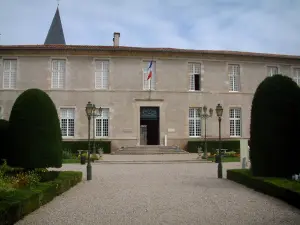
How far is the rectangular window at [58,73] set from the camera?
23484 mm

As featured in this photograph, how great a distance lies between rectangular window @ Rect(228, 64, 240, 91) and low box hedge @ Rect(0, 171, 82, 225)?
63.2ft

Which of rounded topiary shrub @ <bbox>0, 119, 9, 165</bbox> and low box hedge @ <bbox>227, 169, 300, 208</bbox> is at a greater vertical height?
rounded topiary shrub @ <bbox>0, 119, 9, 165</bbox>

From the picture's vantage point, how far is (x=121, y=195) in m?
7.61

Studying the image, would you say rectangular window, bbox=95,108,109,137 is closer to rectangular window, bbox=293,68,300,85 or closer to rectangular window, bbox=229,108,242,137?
rectangular window, bbox=229,108,242,137

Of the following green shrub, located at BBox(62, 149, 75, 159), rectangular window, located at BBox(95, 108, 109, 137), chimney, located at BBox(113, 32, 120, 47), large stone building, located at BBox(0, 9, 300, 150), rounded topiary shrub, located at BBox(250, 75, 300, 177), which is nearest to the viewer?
rounded topiary shrub, located at BBox(250, 75, 300, 177)

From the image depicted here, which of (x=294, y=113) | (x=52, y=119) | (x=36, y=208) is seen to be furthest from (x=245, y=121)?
(x=36, y=208)

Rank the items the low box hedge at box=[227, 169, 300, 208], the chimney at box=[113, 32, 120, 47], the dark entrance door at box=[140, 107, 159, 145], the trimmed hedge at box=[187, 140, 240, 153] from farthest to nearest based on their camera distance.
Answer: the chimney at box=[113, 32, 120, 47], the dark entrance door at box=[140, 107, 159, 145], the trimmed hedge at box=[187, 140, 240, 153], the low box hedge at box=[227, 169, 300, 208]

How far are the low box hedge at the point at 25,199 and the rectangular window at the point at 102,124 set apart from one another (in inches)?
604

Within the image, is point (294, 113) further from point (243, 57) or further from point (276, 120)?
point (243, 57)

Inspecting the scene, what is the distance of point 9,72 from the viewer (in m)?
23.3

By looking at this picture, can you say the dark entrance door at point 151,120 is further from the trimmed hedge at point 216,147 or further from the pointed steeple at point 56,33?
the pointed steeple at point 56,33

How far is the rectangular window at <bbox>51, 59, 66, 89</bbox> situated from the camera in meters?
23.5

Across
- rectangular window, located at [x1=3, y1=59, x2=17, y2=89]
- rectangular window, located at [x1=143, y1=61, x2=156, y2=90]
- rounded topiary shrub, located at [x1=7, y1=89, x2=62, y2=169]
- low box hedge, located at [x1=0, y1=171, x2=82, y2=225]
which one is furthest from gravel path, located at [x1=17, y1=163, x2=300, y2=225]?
rectangular window, located at [x1=3, y1=59, x2=17, y2=89]

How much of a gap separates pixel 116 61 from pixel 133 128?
4.98 meters
